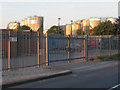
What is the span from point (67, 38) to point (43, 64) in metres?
2.96

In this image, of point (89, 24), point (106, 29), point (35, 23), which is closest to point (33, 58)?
point (106, 29)

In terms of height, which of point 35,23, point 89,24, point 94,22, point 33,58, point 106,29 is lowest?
point 33,58

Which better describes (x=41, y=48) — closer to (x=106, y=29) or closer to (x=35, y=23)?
(x=106, y=29)

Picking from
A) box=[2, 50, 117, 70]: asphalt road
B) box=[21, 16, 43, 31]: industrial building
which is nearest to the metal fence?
box=[2, 50, 117, 70]: asphalt road

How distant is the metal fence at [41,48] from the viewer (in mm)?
10070

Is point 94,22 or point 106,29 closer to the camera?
point 106,29

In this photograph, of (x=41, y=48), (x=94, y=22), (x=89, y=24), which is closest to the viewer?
(x=41, y=48)

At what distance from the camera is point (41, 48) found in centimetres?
1199

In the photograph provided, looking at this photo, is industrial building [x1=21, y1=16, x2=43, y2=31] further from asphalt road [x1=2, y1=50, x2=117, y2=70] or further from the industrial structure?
asphalt road [x1=2, y1=50, x2=117, y2=70]

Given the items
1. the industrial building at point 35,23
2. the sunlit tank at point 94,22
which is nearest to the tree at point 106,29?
the industrial building at point 35,23

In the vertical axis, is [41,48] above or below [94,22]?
below

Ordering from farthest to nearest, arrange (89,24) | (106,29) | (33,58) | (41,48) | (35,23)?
(89,24) < (35,23) < (106,29) < (41,48) < (33,58)

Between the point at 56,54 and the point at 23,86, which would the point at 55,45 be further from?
the point at 23,86

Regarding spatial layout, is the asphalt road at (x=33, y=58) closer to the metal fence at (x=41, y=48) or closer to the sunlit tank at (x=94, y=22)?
the metal fence at (x=41, y=48)
